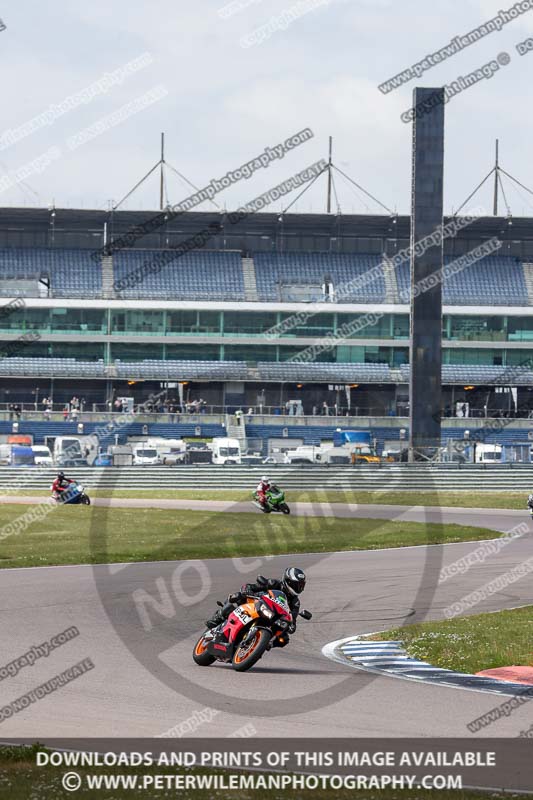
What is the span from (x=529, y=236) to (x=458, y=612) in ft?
246

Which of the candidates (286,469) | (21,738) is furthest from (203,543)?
(286,469)

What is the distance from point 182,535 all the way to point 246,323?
2091 inches

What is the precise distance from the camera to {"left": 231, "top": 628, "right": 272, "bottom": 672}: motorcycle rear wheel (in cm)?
1300

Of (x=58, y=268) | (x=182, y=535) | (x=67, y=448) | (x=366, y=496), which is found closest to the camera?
(x=182, y=535)

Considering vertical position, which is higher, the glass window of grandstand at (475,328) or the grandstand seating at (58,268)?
the grandstand seating at (58,268)

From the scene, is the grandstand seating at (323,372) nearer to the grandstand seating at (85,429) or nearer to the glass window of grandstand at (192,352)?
the glass window of grandstand at (192,352)

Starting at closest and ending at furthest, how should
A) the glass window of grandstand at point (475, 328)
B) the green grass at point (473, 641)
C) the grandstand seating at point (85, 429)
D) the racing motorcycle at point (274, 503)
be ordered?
the green grass at point (473, 641) → the racing motorcycle at point (274, 503) → the grandstand seating at point (85, 429) → the glass window of grandstand at point (475, 328)

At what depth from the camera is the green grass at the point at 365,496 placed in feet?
154

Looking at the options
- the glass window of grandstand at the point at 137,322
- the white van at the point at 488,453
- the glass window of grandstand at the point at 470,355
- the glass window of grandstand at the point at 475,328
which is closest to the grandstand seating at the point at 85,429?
the glass window of grandstand at the point at 137,322

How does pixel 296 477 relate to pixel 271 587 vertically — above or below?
below

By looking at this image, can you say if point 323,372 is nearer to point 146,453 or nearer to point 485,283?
point 485,283

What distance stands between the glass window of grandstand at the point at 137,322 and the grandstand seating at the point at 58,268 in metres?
2.54

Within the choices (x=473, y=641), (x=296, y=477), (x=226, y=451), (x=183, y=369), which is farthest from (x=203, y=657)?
(x=183, y=369)

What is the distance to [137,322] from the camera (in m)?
82.6
